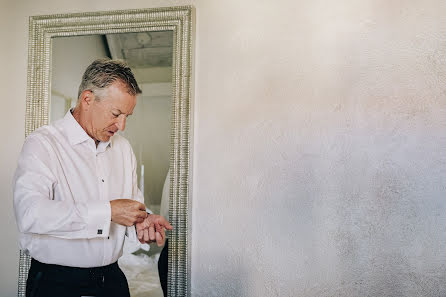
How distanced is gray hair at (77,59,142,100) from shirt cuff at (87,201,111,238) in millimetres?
538

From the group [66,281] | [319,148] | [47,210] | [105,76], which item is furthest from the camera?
[319,148]

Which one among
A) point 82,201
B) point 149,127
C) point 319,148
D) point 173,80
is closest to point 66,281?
point 82,201

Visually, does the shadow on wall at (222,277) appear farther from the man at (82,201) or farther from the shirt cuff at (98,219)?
the shirt cuff at (98,219)

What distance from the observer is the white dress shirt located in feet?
5.16

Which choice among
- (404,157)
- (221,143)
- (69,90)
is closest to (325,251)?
(404,157)

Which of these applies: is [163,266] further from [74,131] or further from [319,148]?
[319,148]

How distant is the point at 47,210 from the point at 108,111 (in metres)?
0.55

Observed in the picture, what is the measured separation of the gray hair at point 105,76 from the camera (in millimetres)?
1880

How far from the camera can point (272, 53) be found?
249 cm

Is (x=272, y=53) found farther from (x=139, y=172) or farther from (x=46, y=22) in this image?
(x=46, y=22)

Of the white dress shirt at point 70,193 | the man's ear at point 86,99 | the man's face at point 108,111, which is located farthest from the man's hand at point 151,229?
the man's ear at point 86,99

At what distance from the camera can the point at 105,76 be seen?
188 centimetres

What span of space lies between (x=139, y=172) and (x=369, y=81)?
4.58 feet

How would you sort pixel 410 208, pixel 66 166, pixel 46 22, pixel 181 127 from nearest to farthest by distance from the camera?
pixel 66 166 → pixel 410 208 → pixel 181 127 → pixel 46 22
